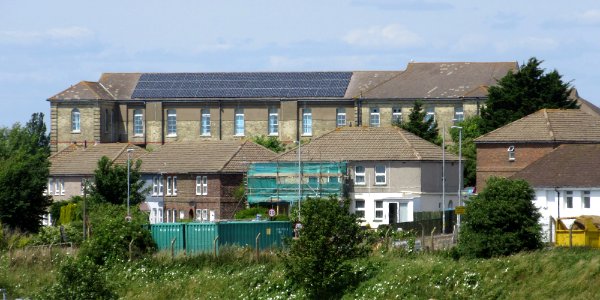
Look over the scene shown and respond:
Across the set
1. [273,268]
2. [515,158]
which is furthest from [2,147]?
[273,268]

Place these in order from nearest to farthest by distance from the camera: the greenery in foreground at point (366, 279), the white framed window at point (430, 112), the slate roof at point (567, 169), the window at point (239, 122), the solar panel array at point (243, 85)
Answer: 1. the greenery in foreground at point (366, 279)
2. the slate roof at point (567, 169)
3. the white framed window at point (430, 112)
4. the solar panel array at point (243, 85)
5. the window at point (239, 122)

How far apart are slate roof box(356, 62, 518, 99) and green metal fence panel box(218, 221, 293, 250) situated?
2467 inches

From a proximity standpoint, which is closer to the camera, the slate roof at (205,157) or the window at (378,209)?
the window at (378,209)

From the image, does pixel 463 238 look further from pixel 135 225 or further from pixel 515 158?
pixel 515 158

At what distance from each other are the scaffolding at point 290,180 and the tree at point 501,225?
38.9 meters

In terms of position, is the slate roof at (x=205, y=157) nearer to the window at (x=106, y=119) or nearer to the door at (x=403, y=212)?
the door at (x=403, y=212)

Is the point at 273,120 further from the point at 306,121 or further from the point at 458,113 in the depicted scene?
the point at 458,113

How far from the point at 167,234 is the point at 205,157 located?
40100 millimetres

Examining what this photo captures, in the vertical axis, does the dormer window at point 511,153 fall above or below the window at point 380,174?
above

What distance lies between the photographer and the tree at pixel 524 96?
109938mm

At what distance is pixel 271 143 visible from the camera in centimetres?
12562

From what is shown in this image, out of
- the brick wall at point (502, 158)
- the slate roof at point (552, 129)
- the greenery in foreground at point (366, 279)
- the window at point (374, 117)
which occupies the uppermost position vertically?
the window at point (374, 117)

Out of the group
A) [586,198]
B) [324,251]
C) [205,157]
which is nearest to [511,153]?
[586,198]

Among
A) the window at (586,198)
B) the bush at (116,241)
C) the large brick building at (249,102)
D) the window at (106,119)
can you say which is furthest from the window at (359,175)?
the window at (106,119)
